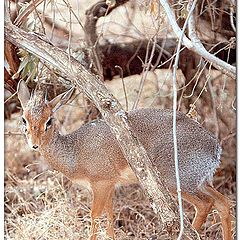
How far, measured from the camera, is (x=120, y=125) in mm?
1812

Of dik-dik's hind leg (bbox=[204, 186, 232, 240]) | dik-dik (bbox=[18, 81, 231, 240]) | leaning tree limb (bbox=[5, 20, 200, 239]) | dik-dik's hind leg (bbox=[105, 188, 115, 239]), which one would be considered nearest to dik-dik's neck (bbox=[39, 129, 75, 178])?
dik-dik (bbox=[18, 81, 231, 240])

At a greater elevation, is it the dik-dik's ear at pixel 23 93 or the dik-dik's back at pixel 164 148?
the dik-dik's ear at pixel 23 93

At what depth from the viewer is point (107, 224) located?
2.07 meters

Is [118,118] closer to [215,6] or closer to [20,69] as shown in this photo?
[20,69]

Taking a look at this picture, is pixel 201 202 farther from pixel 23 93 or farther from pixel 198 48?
pixel 23 93

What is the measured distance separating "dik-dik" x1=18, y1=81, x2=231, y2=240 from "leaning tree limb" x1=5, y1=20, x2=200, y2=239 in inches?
4.5

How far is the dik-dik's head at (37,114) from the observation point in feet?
6.38

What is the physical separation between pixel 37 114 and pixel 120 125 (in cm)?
26

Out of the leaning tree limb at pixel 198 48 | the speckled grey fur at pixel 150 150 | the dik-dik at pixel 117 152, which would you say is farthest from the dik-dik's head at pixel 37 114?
the leaning tree limb at pixel 198 48

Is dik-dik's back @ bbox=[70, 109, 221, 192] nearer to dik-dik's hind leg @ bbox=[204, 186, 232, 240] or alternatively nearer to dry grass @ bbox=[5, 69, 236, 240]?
dik-dik's hind leg @ bbox=[204, 186, 232, 240]

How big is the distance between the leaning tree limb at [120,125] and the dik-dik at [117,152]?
115mm

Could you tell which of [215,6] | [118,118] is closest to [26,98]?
[118,118]

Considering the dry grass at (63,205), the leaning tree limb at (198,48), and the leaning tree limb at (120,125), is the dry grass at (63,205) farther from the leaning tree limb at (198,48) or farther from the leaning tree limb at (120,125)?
the leaning tree limb at (198,48)

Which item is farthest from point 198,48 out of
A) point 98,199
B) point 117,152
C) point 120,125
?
point 98,199
